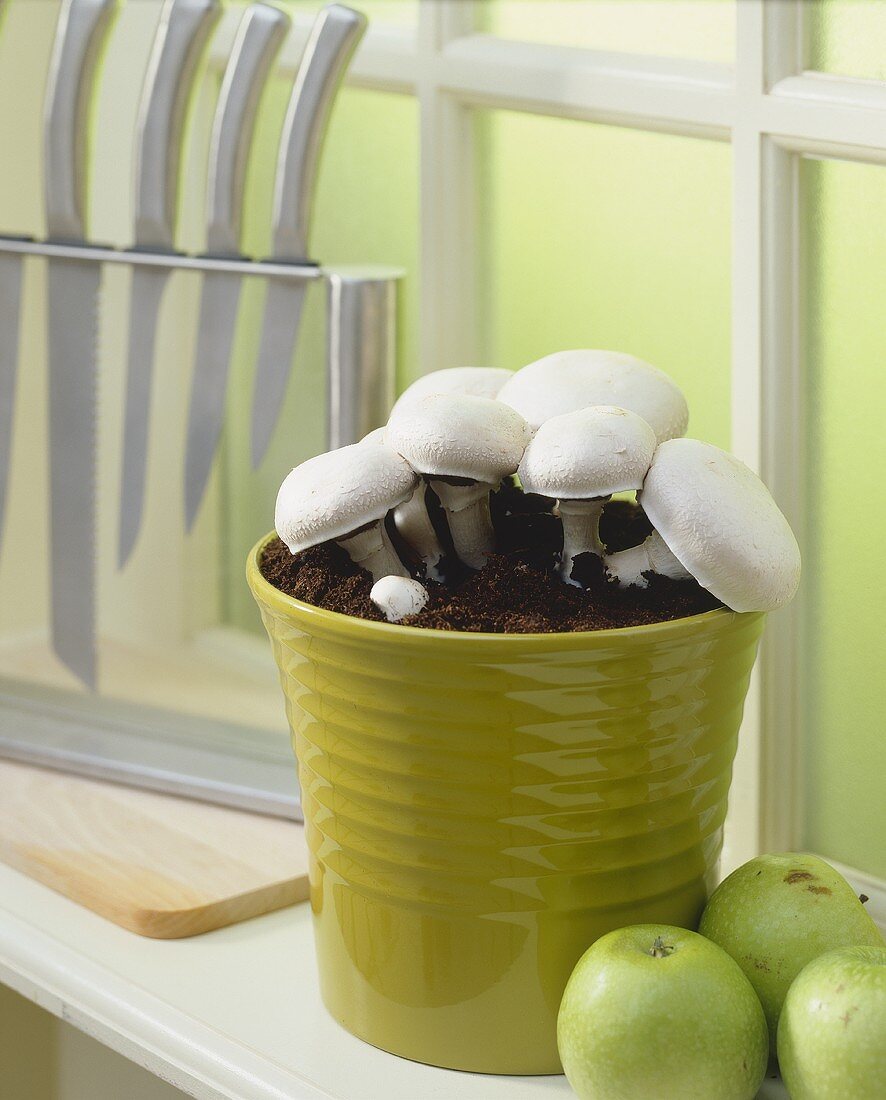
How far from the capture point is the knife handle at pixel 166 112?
65 centimetres

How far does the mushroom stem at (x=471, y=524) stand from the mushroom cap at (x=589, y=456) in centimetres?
4

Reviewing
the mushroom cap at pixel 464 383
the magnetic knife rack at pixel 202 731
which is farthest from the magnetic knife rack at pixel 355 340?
the mushroom cap at pixel 464 383

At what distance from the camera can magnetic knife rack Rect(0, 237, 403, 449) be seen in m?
0.62

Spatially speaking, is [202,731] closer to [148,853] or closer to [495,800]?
[148,853]

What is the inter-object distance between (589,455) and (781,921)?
188 millimetres

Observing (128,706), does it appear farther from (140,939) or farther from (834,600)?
(834,600)

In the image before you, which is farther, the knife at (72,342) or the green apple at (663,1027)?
the knife at (72,342)

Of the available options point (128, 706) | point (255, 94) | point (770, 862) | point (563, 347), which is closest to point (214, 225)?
point (255, 94)

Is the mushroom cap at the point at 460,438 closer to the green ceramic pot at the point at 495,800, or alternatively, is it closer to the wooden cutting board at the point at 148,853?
the green ceramic pot at the point at 495,800

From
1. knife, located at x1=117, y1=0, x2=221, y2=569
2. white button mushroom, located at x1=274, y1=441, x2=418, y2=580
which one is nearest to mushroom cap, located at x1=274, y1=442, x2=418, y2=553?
white button mushroom, located at x1=274, y1=441, x2=418, y2=580

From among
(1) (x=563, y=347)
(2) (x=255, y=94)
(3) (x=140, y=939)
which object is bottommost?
(3) (x=140, y=939)

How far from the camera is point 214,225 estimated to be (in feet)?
2.17

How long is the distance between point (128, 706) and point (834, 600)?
42cm

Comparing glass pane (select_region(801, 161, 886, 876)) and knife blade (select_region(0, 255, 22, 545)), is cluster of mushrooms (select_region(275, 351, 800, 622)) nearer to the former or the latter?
glass pane (select_region(801, 161, 886, 876))
